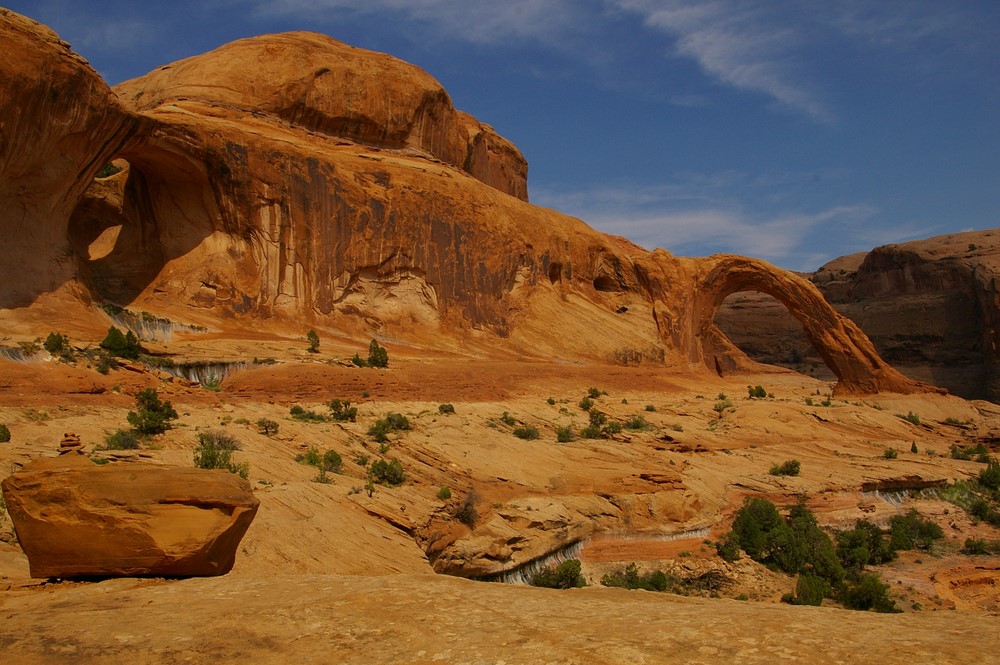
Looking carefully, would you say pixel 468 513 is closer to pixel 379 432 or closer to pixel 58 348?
pixel 379 432

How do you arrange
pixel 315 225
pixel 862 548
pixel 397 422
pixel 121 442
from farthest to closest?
pixel 315 225 → pixel 397 422 → pixel 862 548 → pixel 121 442

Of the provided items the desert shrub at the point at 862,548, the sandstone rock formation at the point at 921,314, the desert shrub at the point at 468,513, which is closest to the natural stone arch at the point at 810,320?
the sandstone rock formation at the point at 921,314

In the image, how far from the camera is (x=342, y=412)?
747 inches

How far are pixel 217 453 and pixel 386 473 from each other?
3.21 m

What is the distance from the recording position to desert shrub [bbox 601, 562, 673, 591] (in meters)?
15.5

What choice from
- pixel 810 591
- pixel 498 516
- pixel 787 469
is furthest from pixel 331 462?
pixel 787 469

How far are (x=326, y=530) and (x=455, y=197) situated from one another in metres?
24.0

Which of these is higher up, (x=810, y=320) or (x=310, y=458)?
(x=810, y=320)

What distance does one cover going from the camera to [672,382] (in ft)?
110

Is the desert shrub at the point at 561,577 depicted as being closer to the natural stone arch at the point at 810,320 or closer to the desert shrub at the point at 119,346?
the desert shrub at the point at 119,346

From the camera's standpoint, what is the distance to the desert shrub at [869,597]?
1569 cm

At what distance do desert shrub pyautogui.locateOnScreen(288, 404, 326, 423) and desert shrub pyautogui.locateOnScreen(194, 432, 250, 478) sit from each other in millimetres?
2891

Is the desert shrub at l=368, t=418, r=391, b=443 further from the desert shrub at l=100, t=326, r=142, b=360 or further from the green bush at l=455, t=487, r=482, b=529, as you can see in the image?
the desert shrub at l=100, t=326, r=142, b=360

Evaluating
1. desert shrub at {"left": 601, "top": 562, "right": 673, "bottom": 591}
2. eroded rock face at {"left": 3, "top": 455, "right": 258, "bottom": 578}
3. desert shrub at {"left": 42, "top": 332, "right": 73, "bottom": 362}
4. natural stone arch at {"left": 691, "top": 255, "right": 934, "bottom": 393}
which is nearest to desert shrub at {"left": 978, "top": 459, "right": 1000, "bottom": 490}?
natural stone arch at {"left": 691, "top": 255, "right": 934, "bottom": 393}
